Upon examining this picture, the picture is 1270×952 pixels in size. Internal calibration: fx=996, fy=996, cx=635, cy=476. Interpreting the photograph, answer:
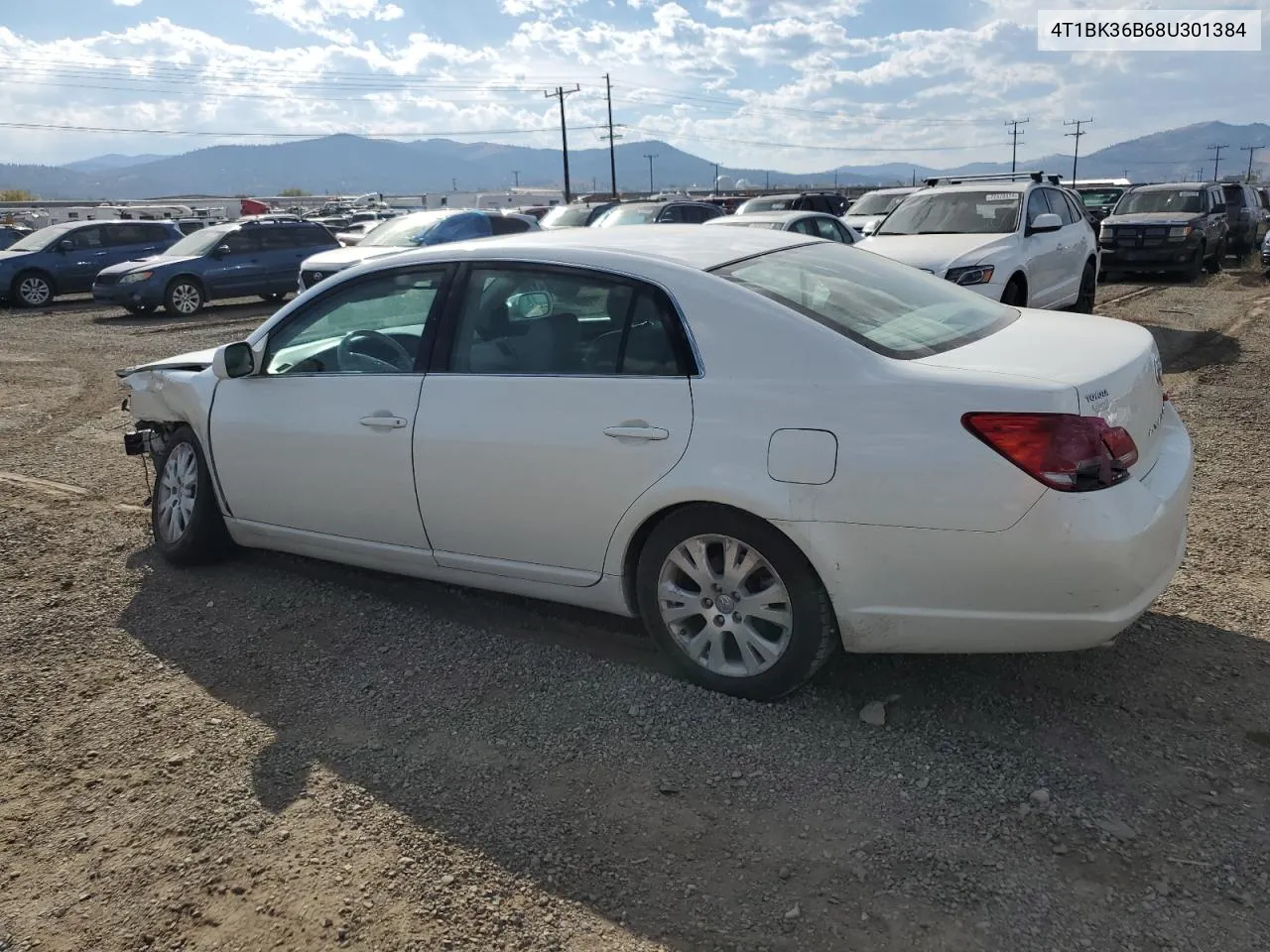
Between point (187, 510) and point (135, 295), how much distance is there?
529 inches

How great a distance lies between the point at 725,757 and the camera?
124 inches

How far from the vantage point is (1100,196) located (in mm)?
32750

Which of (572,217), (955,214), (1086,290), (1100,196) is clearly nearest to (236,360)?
(955,214)

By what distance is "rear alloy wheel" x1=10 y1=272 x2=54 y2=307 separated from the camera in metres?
18.8

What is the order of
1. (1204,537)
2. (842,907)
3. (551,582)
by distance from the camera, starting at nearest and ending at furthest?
(842,907)
(551,582)
(1204,537)

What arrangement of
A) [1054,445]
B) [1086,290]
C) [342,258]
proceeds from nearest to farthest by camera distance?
[1054,445], [1086,290], [342,258]

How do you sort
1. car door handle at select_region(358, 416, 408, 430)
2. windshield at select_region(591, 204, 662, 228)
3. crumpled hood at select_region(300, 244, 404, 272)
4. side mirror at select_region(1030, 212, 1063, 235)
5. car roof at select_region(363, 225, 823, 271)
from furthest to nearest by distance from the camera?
windshield at select_region(591, 204, 662, 228) < crumpled hood at select_region(300, 244, 404, 272) < side mirror at select_region(1030, 212, 1063, 235) < car door handle at select_region(358, 416, 408, 430) < car roof at select_region(363, 225, 823, 271)

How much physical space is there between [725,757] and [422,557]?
1.57m

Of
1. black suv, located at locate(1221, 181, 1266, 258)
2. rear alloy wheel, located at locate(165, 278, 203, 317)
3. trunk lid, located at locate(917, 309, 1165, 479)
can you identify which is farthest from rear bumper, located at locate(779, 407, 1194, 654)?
black suv, located at locate(1221, 181, 1266, 258)

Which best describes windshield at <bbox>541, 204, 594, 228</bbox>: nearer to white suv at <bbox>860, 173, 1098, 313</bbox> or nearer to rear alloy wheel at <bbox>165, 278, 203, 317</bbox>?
rear alloy wheel at <bbox>165, 278, 203, 317</bbox>

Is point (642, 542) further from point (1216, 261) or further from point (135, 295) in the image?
point (1216, 261)

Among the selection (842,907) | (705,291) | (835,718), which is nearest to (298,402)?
(705,291)

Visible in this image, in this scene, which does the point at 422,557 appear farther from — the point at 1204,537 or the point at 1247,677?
the point at 1204,537

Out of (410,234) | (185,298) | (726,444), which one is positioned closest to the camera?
(726,444)
